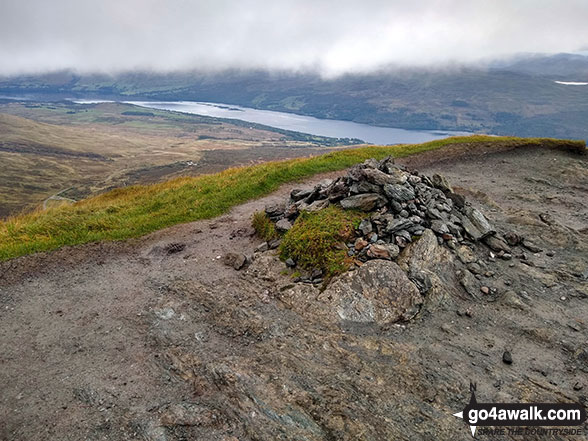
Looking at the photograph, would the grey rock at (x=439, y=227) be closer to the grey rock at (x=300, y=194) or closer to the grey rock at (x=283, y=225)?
the grey rock at (x=283, y=225)

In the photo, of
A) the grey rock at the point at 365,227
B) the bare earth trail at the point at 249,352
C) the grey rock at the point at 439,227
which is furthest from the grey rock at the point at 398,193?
the bare earth trail at the point at 249,352

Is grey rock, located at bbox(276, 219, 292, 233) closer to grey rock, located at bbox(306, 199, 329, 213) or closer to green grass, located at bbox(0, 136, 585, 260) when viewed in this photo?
grey rock, located at bbox(306, 199, 329, 213)

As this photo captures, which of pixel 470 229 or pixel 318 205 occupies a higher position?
pixel 318 205

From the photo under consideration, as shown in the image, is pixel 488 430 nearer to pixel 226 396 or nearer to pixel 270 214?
pixel 226 396

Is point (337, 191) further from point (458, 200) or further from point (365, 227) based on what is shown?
point (458, 200)

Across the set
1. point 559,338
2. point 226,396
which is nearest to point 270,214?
point 226,396

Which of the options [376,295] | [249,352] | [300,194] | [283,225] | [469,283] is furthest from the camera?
[300,194]

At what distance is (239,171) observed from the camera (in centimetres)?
3084

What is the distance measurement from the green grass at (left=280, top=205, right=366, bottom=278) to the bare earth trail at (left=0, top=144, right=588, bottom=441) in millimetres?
1083

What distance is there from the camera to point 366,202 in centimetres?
1602

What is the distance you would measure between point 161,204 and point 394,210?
51.2 feet

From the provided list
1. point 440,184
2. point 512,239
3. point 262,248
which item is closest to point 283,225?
point 262,248

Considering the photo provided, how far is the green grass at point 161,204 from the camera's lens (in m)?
18.2

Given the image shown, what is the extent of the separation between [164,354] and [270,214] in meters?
10.0
